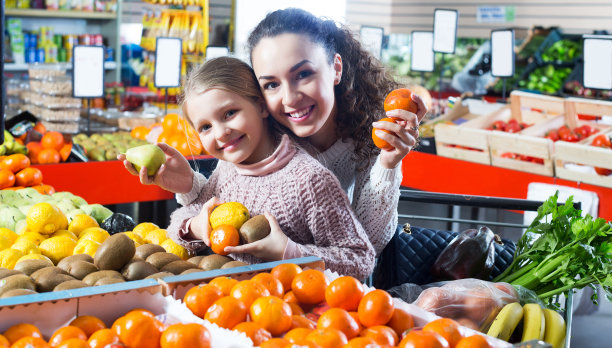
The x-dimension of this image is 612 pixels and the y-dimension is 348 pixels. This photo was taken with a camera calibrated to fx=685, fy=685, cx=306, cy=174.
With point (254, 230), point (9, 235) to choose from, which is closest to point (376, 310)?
point (254, 230)

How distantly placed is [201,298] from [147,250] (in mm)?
545

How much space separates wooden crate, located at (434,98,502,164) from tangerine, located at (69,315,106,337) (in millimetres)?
4079

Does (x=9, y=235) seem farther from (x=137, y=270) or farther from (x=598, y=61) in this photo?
(x=598, y=61)

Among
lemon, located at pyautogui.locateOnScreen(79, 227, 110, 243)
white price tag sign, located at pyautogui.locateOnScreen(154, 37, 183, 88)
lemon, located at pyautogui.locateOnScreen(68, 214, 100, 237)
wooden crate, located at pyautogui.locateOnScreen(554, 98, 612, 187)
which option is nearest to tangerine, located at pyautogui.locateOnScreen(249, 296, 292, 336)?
lemon, located at pyautogui.locateOnScreen(79, 227, 110, 243)

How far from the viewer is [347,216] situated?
6.68 ft

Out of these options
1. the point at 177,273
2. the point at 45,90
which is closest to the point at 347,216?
the point at 177,273

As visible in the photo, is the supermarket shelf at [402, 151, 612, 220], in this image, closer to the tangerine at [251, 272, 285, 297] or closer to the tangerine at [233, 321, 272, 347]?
the tangerine at [251, 272, 285, 297]

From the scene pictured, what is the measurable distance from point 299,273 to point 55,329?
58 cm

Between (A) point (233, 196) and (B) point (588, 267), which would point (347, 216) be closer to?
(A) point (233, 196)

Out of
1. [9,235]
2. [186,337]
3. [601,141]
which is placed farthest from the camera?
[601,141]

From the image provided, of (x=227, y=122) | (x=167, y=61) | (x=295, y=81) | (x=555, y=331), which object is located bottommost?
(x=555, y=331)

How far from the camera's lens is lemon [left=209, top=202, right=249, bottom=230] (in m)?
1.96

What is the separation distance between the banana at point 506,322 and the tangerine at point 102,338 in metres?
1.09

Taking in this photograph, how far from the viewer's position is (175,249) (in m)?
2.18
